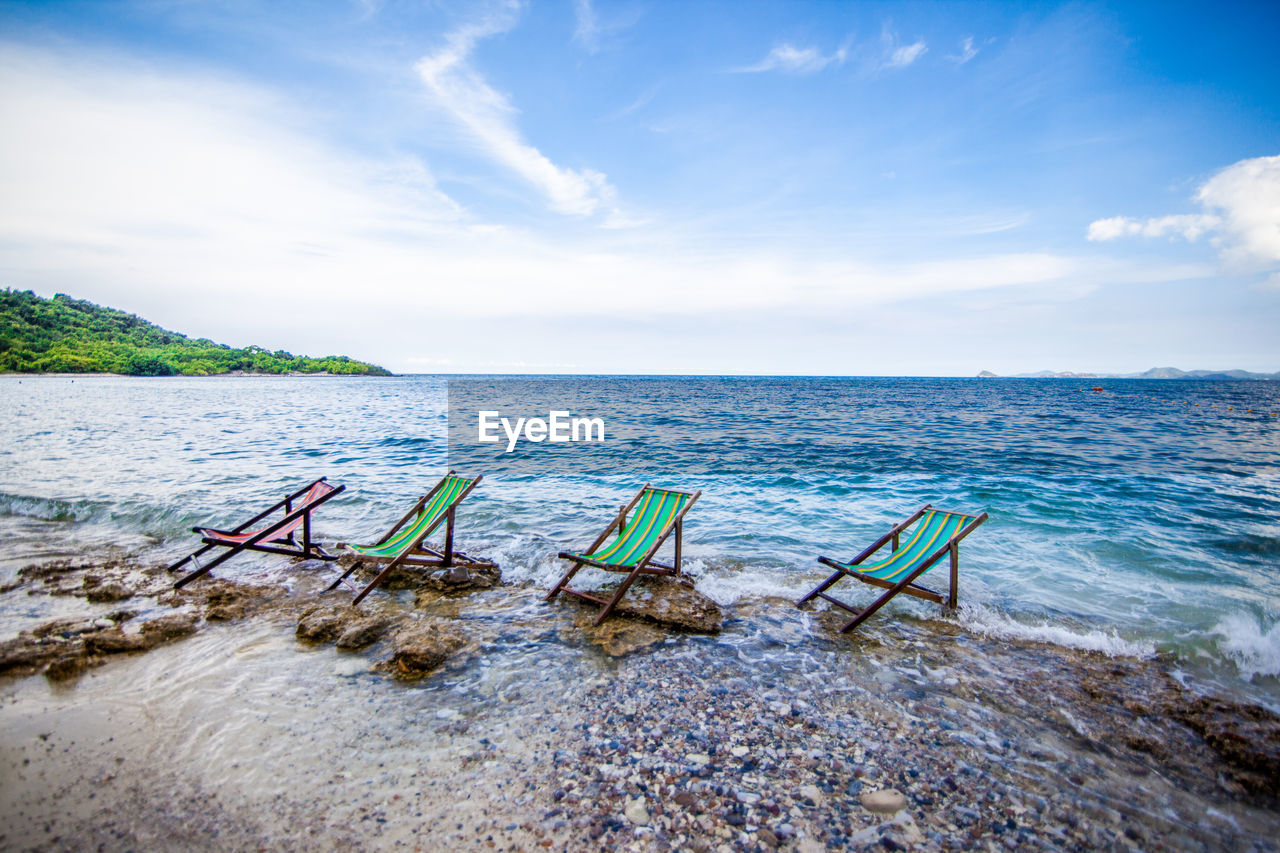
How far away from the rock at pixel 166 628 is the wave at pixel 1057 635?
8.12 m

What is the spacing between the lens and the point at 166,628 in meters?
4.75

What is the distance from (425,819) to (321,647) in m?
2.62

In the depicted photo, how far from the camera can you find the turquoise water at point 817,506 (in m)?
6.09

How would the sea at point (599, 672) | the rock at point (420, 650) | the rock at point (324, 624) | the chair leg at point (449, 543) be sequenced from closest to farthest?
the sea at point (599, 672) → the rock at point (420, 650) → the rock at point (324, 624) → the chair leg at point (449, 543)

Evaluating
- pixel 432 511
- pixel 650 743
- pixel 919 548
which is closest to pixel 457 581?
pixel 432 511

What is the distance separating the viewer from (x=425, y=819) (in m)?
2.75

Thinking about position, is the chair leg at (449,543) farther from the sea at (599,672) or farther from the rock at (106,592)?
the rock at (106,592)

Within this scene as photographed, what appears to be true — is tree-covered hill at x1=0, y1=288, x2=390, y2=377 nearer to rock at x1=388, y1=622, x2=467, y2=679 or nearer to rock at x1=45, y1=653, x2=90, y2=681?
rock at x1=45, y1=653, x2=90, y2=681

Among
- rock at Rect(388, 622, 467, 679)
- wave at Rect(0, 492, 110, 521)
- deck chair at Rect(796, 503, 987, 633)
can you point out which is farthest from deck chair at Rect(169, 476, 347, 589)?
deck chair at Rect(796, 503, 987, 633)

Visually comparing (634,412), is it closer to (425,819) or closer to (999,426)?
(999,426)

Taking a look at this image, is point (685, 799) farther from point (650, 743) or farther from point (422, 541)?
point (422, 541)

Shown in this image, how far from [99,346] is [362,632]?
107 meters

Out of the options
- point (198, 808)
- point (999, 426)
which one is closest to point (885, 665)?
point (198, 808)

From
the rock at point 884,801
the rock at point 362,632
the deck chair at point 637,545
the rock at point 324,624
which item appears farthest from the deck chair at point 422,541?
the rock at point 884,801
